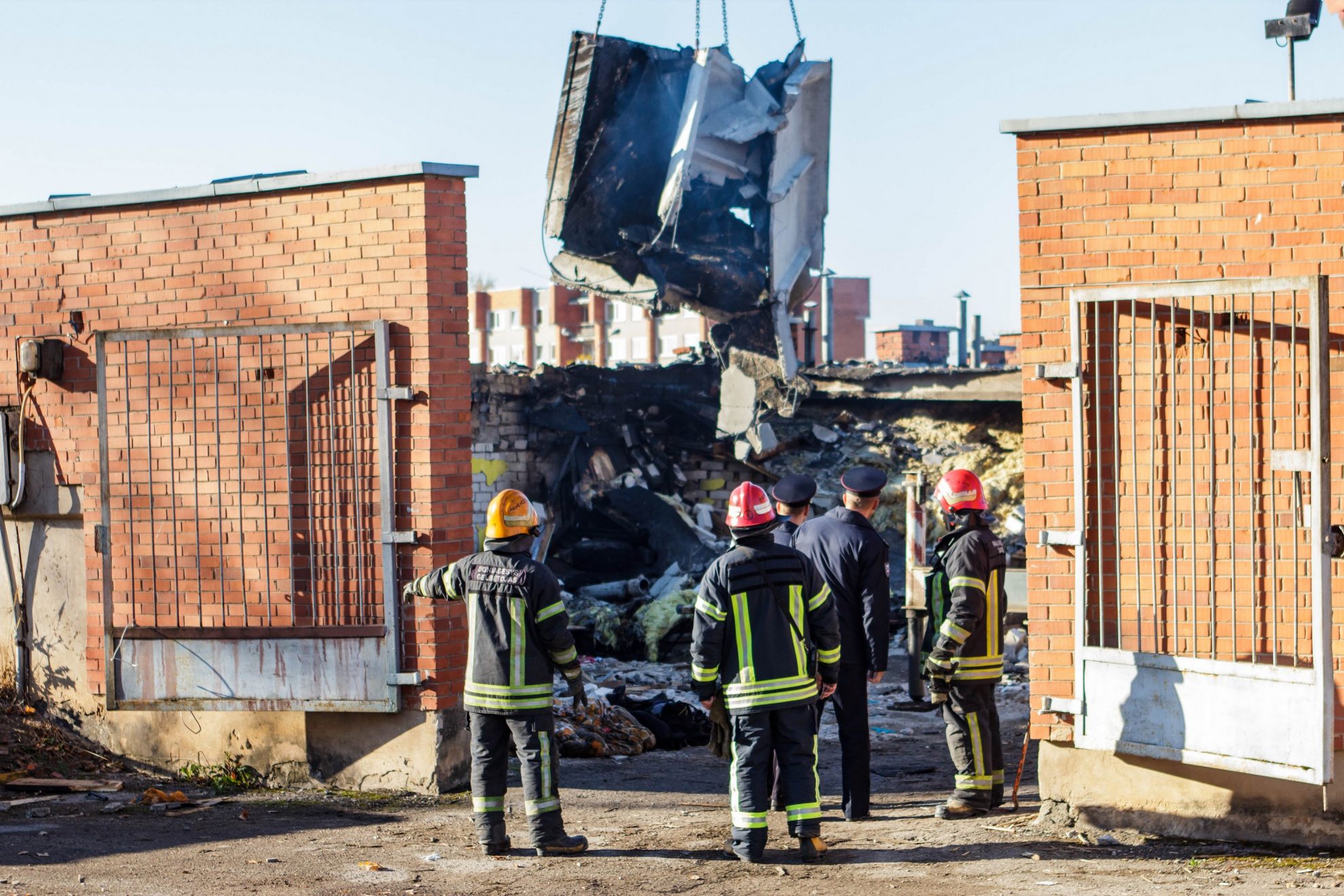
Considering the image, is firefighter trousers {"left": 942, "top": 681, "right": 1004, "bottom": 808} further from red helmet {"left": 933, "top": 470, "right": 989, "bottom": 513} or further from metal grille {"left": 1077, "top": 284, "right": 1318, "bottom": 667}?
red helmet {"left": 933, "top": 470, "right": 989, "bottom": 513}

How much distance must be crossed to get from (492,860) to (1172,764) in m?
3.01

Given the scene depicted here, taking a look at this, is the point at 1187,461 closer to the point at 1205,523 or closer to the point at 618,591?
the point at 1205,523

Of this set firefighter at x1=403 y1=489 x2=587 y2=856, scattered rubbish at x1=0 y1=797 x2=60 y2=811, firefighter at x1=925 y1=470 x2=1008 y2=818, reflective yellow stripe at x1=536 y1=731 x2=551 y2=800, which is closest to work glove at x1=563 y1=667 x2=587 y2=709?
firefighter at x1=403 y1=489 x2=587 y2=856

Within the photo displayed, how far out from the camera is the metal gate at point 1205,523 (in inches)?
213

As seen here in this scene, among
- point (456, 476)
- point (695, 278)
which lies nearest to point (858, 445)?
point (695, 278)

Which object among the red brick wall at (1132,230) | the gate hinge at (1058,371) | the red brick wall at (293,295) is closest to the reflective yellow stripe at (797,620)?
the red brick wall at (1132,230)

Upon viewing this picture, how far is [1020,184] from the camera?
19.8ft

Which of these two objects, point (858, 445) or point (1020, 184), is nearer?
point (1020, 184)

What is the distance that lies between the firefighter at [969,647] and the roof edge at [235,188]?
9.94 ft

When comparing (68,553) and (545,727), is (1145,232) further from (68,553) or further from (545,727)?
(68,553)

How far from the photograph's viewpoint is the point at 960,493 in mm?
6598

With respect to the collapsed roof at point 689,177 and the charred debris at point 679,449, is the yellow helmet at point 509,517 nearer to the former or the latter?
the collapsed roof at point 689,177

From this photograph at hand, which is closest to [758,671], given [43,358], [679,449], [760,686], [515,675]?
[760,686]

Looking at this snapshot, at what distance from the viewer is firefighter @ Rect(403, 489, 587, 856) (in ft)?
18.9
